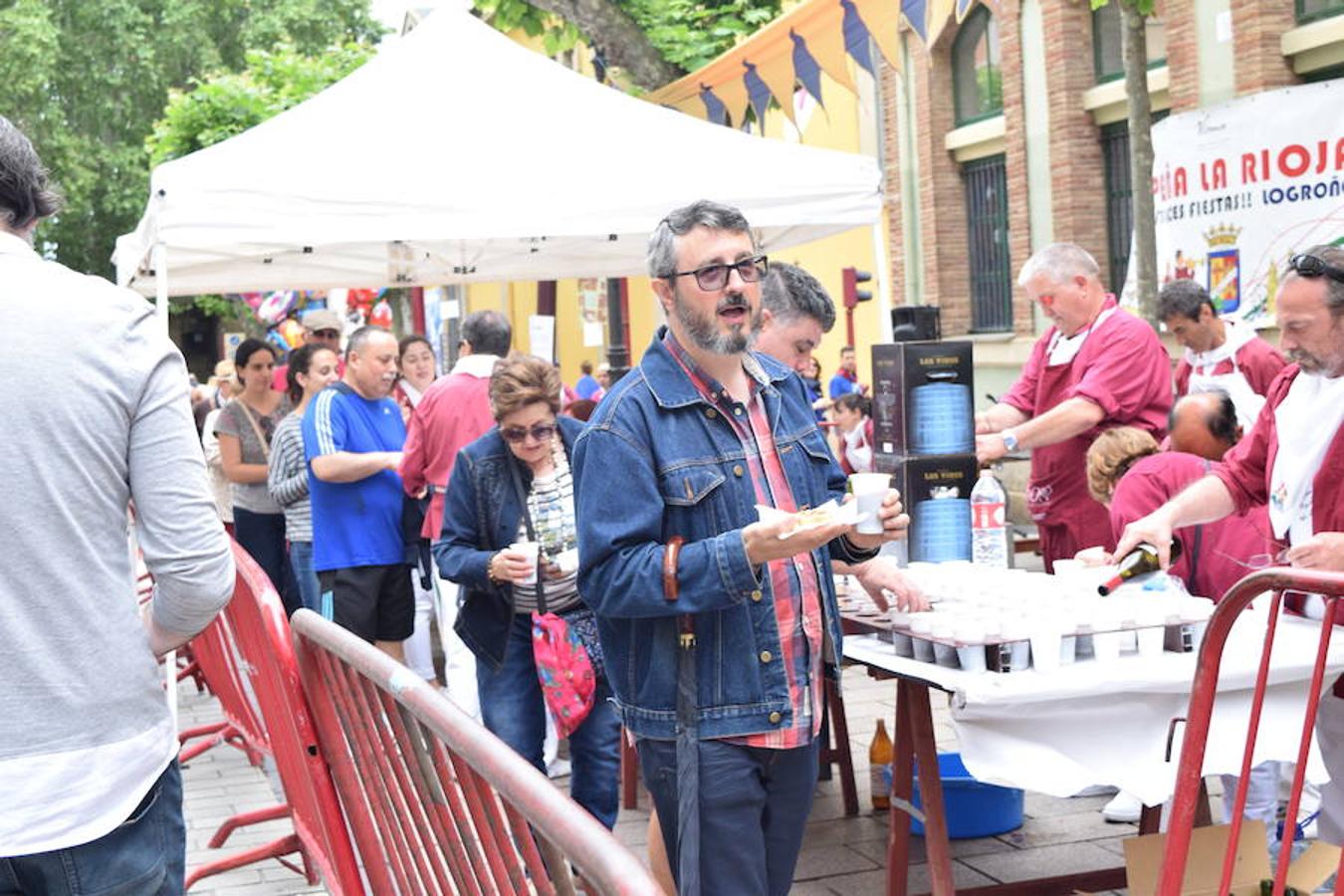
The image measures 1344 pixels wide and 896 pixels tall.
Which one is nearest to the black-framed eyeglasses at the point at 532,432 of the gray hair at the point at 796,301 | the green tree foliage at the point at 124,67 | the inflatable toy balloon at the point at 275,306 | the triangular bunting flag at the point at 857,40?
the gray hair at the point at 796,301

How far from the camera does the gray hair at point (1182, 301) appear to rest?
8.26m

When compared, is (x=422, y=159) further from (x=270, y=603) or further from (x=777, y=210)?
(x=270, y=603)

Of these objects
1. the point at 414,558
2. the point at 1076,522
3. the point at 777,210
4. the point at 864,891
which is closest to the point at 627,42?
the point at 777,210

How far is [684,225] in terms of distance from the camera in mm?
3664

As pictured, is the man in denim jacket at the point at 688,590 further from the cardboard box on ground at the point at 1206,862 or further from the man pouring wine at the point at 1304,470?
the man pouring wine at the point at 1304,470

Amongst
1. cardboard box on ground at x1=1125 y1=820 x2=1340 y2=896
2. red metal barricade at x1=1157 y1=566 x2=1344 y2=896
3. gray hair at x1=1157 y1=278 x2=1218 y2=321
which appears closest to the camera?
red metal barricade at x1=1157 y1=566 x2=1344 y2=896

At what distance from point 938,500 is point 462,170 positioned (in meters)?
3.41

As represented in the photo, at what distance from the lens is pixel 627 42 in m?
14.1

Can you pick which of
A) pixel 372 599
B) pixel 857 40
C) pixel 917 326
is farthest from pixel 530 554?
pixel 857 40

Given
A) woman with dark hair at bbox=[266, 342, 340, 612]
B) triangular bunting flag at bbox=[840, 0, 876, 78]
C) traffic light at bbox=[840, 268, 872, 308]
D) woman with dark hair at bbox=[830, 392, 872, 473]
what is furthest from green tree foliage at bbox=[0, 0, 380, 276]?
woman with dark hair at bbox=[266, 342, 340, 612]

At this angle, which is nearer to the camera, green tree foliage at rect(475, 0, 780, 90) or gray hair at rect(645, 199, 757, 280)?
gray hair at rect(645, 199, 757, 280)

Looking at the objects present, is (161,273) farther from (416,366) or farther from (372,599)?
(416,366)

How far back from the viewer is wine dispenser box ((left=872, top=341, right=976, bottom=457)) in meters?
5.64

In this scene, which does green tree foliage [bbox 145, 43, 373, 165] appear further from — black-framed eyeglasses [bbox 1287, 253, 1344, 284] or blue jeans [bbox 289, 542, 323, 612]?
black-framed eyeglasses [bbox 1287, 253, 1344, 284]
